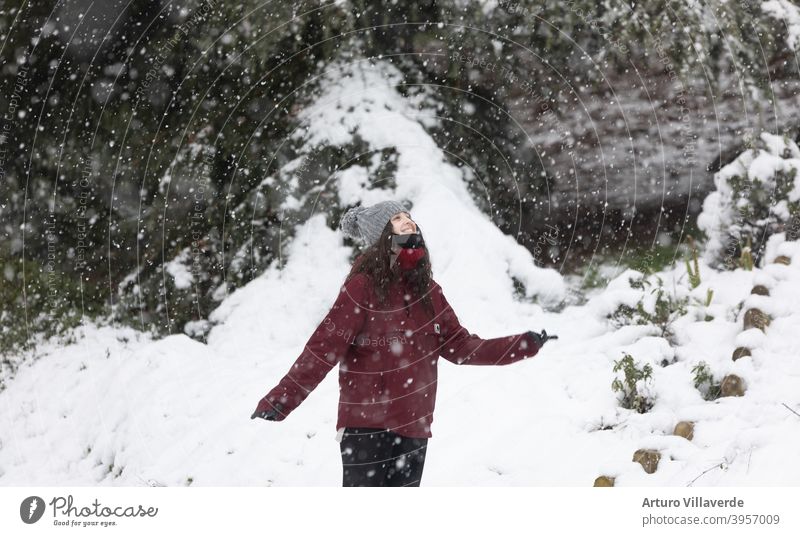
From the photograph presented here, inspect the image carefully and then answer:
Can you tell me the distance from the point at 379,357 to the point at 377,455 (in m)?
0.30

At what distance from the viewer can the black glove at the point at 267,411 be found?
5.98 feet

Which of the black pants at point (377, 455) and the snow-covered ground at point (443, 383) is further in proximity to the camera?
the snow-covered ground at point (443, 383)

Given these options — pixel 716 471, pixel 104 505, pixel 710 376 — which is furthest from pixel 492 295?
pixel 104 505

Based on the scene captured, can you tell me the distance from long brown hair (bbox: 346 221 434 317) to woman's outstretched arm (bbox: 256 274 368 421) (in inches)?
3.4

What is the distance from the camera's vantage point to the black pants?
6.47 ft

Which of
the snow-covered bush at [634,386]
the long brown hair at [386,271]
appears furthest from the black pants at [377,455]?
the snow-covered bush at [634,386]

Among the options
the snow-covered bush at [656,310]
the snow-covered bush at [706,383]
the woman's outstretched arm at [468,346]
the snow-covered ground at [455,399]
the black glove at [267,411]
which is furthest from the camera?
the snow-covered bush at [656,310]

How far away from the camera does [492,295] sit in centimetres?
359

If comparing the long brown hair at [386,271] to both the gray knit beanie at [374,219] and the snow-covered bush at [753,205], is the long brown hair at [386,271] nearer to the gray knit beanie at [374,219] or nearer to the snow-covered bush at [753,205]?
the gray knit beanie at [374,219]

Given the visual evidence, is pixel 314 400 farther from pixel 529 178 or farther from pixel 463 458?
pixel 529 178

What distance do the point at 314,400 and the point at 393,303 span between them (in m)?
1.42

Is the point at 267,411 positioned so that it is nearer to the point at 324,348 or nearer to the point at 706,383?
the point at 324,348

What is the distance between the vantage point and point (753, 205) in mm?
3576

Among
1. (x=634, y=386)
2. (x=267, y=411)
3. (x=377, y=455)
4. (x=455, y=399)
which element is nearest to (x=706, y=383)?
(x=634, y=386)
